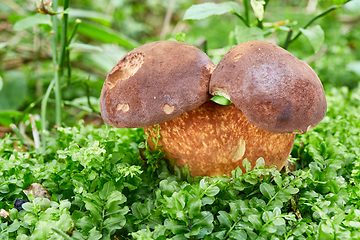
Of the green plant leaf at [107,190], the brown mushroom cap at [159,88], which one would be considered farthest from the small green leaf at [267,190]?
the green plant leaf at [107,190]

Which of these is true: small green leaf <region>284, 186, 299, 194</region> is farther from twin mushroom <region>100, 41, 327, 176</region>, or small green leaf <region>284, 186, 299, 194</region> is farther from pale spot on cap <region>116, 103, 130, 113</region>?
pale spot on cap <region>116, 103, 130, 113</region>

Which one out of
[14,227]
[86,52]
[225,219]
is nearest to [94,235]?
[14,227]

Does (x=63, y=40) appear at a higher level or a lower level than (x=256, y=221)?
higher

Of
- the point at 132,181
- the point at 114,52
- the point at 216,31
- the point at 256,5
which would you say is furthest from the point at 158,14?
the point at 132,181

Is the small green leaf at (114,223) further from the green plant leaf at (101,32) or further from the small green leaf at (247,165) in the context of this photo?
the green plant leaf at (101,32)

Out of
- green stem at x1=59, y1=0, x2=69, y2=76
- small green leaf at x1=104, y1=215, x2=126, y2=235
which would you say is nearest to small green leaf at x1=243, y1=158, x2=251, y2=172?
small green leaf at x1=104, y1=215, x2=126, y2=235

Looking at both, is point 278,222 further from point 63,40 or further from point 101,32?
point 101,32
